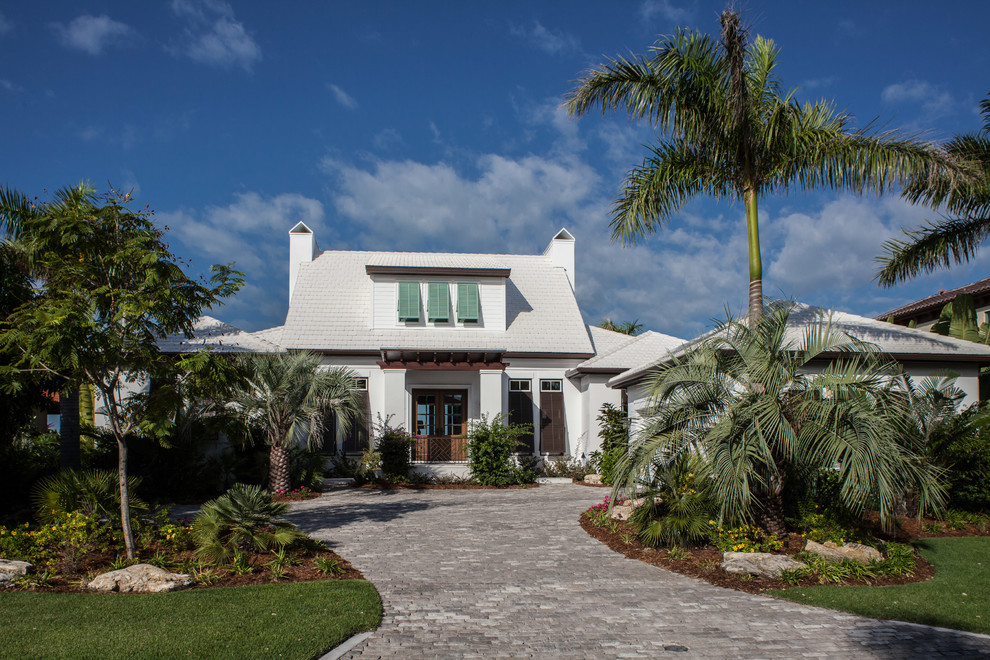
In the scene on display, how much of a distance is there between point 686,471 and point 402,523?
16.9 ft

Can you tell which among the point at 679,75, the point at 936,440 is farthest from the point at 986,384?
the point at 679,75

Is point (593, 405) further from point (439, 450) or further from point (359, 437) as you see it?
point (359, 437)

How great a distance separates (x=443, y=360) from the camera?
63.6 ft

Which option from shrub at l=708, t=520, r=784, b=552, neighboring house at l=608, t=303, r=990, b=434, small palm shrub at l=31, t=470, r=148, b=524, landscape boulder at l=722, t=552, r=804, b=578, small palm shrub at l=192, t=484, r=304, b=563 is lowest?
landscape boulder at l=722, t=552, r=804, b=578

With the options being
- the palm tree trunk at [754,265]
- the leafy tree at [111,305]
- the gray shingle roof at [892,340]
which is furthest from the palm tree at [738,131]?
the leafy tree at [111,305]

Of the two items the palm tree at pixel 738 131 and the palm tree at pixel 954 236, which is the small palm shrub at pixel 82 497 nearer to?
the palm tree at pixel 738 131

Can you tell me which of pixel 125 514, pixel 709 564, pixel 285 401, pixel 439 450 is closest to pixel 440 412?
pixel 439 450

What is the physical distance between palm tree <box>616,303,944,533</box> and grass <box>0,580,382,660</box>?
4.46 m

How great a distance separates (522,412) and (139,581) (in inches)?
552

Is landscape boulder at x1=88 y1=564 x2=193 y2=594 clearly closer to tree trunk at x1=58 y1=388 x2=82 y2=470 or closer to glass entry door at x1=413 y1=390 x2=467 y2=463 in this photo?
tree trunk at x1=58 y1=388 x2=82 y2=470

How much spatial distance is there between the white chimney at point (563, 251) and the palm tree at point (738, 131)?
13557 millimetres

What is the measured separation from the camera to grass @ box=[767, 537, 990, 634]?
22.2ft

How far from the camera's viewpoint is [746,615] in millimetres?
6898

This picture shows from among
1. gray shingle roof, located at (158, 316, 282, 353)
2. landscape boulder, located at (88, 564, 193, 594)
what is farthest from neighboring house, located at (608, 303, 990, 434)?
gray shingle roof, located at (158, 316, 282, 353)
